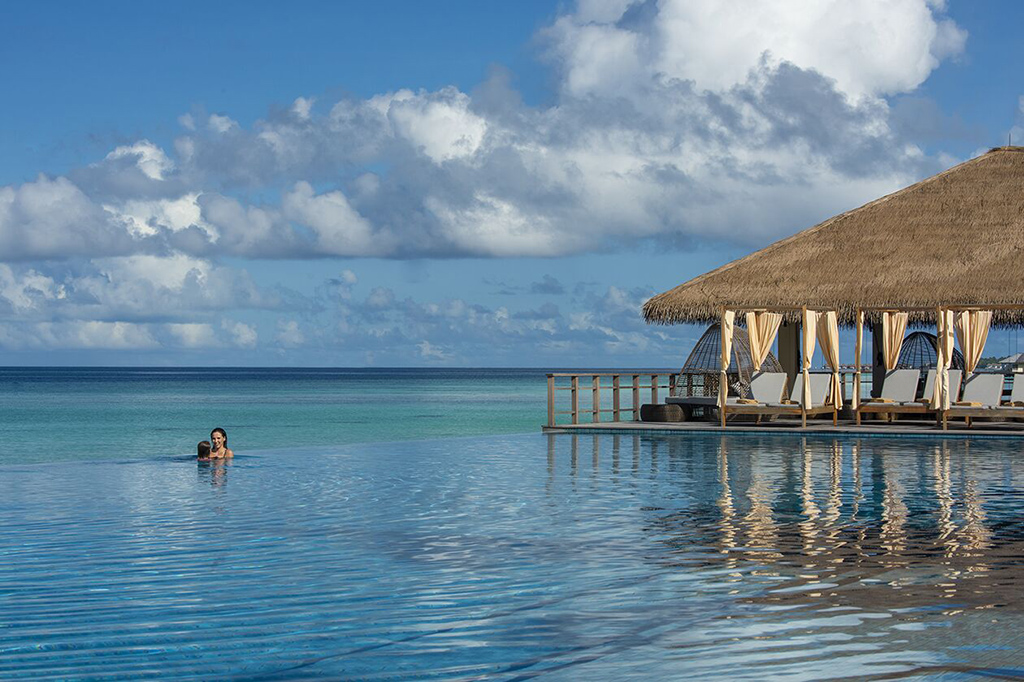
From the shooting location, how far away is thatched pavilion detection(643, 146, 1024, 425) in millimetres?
18375

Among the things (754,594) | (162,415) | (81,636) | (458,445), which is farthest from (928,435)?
(162,415)

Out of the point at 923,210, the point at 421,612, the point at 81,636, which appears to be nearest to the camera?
the point at 81,636

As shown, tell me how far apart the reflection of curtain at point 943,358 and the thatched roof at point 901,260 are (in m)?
0.95

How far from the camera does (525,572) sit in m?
6.61

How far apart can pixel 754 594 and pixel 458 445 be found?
11.5 metres

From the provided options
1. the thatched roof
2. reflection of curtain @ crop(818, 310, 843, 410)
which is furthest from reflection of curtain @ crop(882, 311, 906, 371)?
reflection of curtain @ crop(818, 310, 843, 410)

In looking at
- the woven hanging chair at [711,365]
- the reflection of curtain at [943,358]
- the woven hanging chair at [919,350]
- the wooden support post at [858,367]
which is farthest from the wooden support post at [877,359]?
the reflection of curtain at [943,358]

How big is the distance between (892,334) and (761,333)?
1.96m

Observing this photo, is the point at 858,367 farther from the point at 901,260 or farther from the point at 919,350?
the point at 919,350

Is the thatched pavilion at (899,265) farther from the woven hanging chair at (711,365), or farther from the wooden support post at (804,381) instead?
the woven hanging chair at (711,365)

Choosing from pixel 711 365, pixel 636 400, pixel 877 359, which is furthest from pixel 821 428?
pixel 877 359

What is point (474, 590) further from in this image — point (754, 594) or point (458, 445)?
point (458, 445)

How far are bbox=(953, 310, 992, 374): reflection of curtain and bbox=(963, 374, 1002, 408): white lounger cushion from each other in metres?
0.31

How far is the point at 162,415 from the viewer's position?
4059 cm
